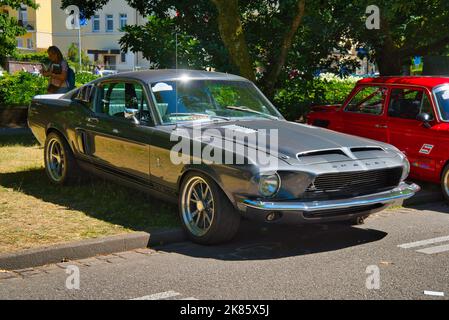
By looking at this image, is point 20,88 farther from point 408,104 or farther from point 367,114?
point 408,104

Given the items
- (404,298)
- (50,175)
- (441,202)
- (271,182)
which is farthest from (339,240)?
(50,175)

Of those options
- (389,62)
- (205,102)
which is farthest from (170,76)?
(389,62)

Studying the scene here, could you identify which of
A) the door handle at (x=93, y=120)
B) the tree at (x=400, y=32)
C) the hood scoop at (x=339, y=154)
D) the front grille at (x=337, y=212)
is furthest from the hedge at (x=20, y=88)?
the front grille at (x=337, y=212)

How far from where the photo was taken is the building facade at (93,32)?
219 ft

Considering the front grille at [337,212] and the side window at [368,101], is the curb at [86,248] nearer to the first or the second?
the front grille at [337,212]

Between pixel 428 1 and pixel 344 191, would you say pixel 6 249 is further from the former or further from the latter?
Result: pixel 428 1

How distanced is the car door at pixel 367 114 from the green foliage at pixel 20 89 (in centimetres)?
968

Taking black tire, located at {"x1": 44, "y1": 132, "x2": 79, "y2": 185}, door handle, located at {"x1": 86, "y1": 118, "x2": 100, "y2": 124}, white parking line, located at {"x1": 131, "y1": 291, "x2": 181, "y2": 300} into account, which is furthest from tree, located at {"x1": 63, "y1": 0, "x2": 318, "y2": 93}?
white parking line, located at {"x1": 131, "y1": 291, "x2": 181, "y2": 300}

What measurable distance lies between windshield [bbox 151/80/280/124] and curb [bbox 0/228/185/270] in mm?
1302

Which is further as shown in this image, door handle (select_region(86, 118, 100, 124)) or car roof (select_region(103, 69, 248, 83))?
door handle (select_region(86, 118, 100, 124))

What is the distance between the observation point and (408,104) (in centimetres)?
898

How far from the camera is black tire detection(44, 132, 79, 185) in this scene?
8391 mm

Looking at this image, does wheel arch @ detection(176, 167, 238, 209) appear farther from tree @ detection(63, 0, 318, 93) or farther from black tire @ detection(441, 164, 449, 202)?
tree @ detection(63, 0, 318, 93)
